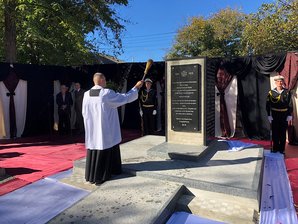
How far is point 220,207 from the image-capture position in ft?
10.8

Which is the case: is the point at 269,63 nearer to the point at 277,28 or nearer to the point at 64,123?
the point at 277,28

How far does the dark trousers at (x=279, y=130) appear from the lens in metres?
6.30

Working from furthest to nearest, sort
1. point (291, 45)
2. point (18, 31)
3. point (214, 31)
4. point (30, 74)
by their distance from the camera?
point (214, 31), point (291, 45), point (18, 31), point (30, 74)

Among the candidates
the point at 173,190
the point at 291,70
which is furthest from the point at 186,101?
the point at 291,70

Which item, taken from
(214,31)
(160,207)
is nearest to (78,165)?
(160,207)

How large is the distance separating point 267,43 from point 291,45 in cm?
97

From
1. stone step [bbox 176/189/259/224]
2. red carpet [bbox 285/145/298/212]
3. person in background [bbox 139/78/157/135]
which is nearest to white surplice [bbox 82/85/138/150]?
stone step [bbox 176/189/259/224]

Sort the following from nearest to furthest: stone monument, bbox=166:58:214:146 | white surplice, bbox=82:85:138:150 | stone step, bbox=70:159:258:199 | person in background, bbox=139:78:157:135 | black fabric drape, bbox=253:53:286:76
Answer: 1. stone step, bbox=70:159:258:199
2. white surplice, bbox=82:85:138:150
3. stone monument, bbox=166:58:214:146
4. black fabric drape, bbox=253:53:286:76
5. person in background, bbox=139:78:157:135

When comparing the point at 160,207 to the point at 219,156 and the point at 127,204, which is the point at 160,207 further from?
the point at 219,156

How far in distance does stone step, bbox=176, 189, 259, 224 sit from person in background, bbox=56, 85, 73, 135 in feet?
21.4

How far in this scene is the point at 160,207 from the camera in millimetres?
3074

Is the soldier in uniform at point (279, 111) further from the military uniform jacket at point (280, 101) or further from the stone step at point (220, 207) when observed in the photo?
the stone step at point (220, 207)

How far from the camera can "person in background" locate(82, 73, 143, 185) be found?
3756 millimetres

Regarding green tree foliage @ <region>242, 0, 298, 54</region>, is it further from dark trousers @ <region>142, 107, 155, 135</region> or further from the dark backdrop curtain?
dark trousers @ <region>142, 107, 155, 135</region>
